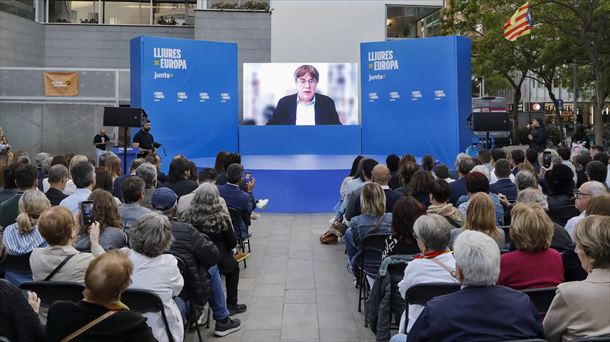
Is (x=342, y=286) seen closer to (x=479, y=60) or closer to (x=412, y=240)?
(x=412, y=240)

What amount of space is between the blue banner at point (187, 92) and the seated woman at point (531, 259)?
11.7m

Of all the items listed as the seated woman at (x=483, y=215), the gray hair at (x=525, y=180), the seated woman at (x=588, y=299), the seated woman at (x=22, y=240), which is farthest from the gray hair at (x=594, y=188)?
the seated woman at (x=22, y=240)

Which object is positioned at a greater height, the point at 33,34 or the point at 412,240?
the point at 33,34

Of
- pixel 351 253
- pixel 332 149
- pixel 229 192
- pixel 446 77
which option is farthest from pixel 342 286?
pixel 332 149

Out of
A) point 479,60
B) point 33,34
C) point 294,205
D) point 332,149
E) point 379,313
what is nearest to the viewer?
point 379,313

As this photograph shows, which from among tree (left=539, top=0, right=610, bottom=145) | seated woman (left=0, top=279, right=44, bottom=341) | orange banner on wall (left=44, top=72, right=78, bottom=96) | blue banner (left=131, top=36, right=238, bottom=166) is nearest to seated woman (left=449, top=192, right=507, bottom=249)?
seated woman (left=0, top=279, right=44, bottom=341)

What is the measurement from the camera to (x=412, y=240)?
4.10 meters

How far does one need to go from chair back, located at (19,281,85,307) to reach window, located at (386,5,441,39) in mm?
19084

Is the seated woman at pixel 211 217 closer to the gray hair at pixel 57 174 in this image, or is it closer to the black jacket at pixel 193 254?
the black jacket at pixel 193 254

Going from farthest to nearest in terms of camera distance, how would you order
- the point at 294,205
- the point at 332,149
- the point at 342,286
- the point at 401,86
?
the point at 332,149 < the point at 401,86 < the point at 294,205 < the point at 342,286

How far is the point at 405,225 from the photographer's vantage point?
13.4ft

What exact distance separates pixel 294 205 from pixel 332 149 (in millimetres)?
5964

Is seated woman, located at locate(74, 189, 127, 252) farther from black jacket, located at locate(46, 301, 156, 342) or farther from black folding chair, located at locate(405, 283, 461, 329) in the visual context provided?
black folding chair, located at locate(405, 283, 461, 329)

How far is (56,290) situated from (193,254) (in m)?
1.09
